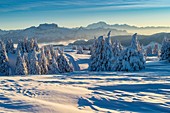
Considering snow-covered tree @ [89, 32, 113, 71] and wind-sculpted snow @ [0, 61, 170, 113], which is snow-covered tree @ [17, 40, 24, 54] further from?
wind-sculpted snow @ [0, 61, 170, 113]

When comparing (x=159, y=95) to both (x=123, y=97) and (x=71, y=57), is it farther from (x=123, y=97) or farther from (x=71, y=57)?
(x=71, y=57)

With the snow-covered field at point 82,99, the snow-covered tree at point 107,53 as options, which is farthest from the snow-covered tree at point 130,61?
the snow-covered field at point 82,99

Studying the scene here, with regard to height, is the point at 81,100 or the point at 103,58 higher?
the point at 81,100

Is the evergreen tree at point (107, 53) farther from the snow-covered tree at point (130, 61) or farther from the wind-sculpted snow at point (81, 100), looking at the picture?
the wind-sculpted snow at point (81, 100)

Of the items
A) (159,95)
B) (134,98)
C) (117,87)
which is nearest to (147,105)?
(134,98)

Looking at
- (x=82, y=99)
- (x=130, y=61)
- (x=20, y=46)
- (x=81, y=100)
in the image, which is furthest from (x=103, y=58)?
(x=20, y=46)

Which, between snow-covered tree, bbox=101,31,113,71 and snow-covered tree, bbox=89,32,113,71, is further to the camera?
snow-covered tree, bbox=89,32,113,71

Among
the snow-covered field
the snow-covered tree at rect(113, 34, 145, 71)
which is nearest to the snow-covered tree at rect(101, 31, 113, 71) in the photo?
the snow-covered tree at rect(113, 34, 145, 71)

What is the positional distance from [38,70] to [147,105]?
158ft

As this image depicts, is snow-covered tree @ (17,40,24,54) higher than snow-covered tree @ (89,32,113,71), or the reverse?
snow-covered tree @ (17,40,24,54)

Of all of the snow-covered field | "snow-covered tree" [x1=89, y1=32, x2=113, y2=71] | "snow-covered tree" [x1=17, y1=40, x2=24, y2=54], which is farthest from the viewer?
"snow-covered tree" [x1=17, y1=40, x2=24, y2=54]

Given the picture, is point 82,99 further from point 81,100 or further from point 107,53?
point 107,53

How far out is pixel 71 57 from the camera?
95125 mm

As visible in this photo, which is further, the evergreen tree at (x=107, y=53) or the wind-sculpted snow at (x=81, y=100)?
the evergreen tree at (x=107, y=53)
